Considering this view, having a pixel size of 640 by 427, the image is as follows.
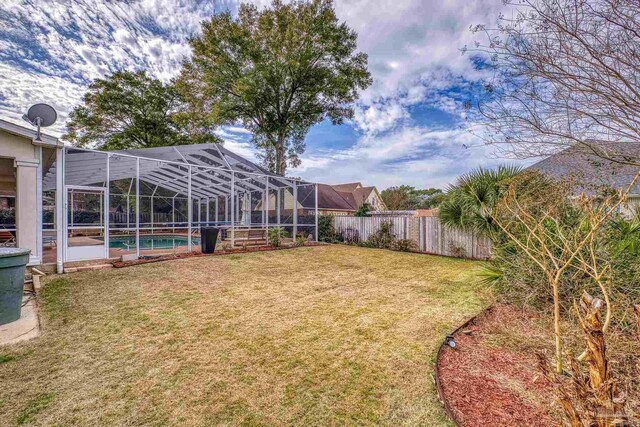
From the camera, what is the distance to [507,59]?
400 cm

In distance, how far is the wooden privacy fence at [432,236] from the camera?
10.1m

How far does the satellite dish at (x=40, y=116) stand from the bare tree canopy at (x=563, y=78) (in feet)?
28.8

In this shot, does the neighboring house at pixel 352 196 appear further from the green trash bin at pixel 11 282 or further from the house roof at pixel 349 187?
the green trash bin at pixel 11 282

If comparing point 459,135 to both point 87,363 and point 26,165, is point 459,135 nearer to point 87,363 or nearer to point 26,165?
point 87,363

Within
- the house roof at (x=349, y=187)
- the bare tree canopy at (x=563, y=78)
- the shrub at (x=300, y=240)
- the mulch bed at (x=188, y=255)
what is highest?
the house roof at (x=349, y=187)

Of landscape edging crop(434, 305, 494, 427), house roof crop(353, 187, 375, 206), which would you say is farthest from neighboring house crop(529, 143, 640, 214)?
house roof crop(353, 187, 375, 206)

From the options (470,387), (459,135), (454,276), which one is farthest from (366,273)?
(470,387)

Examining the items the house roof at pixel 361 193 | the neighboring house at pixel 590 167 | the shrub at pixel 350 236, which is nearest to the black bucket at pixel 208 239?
the shrub at pixel 350 236

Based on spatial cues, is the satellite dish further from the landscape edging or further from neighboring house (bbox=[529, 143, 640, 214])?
neighboring house (bbox=[529, 143, 640, 214])

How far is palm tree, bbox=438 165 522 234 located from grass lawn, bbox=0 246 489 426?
111 inches

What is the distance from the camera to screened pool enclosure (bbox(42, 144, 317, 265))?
8.96m

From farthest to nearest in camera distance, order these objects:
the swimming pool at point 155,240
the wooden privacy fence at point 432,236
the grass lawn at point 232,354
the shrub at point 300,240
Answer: the swimming pool at point 155,240 → the shrub at point 300,240 → the wooden privacy fence at point 432,236 → the grass lawn at point 232,354

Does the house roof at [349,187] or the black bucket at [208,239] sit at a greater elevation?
the house roof at [349,187]

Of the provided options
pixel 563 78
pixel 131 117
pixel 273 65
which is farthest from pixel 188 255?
pixel 131 117
